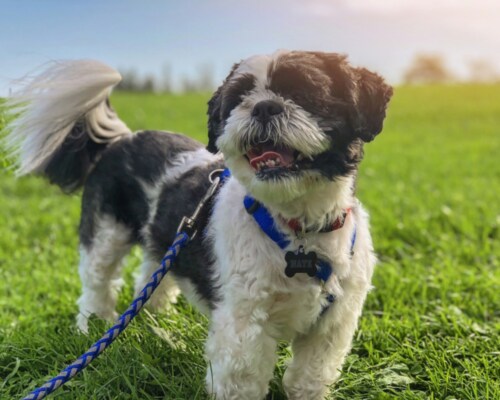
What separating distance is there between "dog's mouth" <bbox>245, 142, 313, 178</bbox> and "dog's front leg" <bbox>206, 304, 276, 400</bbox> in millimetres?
736

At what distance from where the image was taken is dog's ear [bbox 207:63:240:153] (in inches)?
118

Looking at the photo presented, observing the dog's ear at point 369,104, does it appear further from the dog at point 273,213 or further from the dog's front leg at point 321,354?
the dog's front leg at point 321,354

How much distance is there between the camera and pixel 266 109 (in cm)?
256

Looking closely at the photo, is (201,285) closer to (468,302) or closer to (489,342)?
(489,342)

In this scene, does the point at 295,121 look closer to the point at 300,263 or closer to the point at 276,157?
the point at 276,157

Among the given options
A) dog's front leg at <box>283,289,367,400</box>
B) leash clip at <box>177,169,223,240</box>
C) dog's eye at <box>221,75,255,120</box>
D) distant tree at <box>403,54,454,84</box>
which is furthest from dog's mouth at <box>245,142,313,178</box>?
distant tree at <box>403,54,454,84</box>

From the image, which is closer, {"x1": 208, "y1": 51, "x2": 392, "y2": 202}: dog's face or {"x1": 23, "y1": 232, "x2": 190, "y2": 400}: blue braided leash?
{"x1": 208, "y1": 51, "x2": 392, "y2": 202}: dog's face

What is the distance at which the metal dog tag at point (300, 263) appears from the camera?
2908 mm

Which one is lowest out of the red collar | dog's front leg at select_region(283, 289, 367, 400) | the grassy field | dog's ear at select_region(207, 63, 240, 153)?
the grassy field

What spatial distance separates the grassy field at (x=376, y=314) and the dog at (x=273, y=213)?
1.17ft

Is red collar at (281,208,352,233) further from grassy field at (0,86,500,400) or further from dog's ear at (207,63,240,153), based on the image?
grassy field at (0,86,500,400)

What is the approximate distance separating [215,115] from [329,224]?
765 millimetres

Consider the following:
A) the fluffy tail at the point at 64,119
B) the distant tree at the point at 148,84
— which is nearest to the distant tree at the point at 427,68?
the distant tree at the point at 148,84

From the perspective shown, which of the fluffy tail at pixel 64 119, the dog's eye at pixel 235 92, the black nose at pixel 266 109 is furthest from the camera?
the fluffy tail at pixel 64 119
